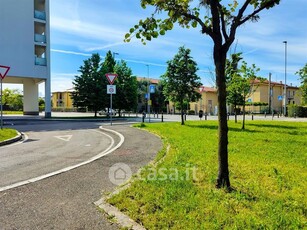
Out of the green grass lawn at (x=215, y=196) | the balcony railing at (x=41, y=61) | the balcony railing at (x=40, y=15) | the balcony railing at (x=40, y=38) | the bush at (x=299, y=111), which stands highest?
the balcony railing at (x=40, y=15)

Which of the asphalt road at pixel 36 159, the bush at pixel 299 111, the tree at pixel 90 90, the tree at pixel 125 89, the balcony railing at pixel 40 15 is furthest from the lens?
the bush at pixel 299 111

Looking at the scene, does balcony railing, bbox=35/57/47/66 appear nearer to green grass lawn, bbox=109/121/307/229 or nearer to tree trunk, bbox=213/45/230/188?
green grass lawn, bbox=109/121/307/229

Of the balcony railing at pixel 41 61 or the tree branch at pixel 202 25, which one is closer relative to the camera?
the tree branch at pixel 202 25

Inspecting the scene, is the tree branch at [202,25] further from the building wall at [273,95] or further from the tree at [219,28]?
the building wall at [273,95]

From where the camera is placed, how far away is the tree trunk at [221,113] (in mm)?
4852

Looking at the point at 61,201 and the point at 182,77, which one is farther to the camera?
the point at 182,77

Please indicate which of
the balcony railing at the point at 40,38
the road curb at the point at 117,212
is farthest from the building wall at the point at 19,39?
the road curb at the point at 117,212

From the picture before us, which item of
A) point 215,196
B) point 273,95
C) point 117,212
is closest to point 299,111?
point 273,95

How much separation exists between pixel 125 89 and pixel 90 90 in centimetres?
453

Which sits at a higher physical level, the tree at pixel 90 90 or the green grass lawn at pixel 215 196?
the tree at pixel 90 90

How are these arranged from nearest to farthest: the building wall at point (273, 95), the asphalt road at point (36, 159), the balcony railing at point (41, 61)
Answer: the asphalt road at point (36, 159), the balcony railing at point (41, 61), the building wall at point (273, 95)

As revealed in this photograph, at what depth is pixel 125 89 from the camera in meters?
37.5

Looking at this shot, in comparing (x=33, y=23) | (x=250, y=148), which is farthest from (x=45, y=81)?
(x=250, y=148)

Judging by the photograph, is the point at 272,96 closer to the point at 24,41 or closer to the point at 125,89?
the point at 125,89
